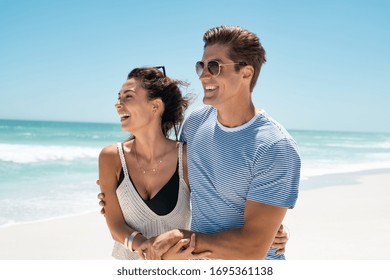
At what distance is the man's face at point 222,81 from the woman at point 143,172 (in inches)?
25.5

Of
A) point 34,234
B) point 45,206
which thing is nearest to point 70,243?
point 34,234

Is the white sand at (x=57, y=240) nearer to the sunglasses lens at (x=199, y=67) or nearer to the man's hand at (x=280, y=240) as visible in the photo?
the man's hand at (x=280, y=240)

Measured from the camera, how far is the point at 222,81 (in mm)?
2730

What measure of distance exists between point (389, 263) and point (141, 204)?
173 centimetres

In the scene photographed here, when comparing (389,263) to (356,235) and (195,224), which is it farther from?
(356,235)

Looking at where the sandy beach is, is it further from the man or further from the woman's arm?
the man

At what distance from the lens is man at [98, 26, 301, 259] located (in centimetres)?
246

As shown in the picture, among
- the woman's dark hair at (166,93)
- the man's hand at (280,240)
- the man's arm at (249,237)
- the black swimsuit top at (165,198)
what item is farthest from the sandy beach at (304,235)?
the man's arm at (249,237)

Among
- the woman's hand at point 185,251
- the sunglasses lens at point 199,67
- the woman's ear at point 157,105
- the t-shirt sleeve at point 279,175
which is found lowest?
the woman's hand at point 185,251

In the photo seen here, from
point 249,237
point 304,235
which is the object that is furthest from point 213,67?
point 304,235

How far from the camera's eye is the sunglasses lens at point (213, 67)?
273cm

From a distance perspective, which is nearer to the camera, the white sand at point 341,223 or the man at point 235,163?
the man at point 235,163

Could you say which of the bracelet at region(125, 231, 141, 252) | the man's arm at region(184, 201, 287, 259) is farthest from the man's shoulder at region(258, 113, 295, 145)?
Result: the bracelet at region(125, 231, 141, 252)

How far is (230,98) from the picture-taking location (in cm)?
272
